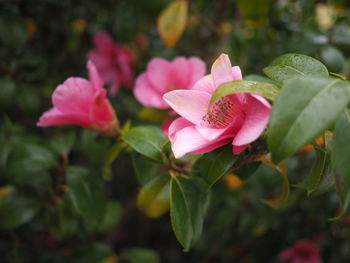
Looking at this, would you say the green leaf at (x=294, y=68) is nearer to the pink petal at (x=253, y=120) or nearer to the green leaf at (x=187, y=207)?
the pink petal at (x=253, y=120)

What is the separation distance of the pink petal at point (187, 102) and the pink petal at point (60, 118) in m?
0.27

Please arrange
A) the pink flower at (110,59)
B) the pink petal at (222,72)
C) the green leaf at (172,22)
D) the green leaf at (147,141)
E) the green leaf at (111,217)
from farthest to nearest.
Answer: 1. the pink flower at (110,59)
2. the green leaf at (111,217)
3. the green leaf at (172,22)
4. the green leaf at (147,141)
5. the pink petal at (222,72)

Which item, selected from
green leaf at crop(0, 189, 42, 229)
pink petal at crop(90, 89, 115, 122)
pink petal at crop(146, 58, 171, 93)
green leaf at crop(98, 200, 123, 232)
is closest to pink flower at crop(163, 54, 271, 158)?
pink petal at crop(90, 89, 115, 122)

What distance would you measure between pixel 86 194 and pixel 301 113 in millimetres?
626

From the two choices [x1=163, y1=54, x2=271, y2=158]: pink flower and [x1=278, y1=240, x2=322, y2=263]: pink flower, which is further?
[x1=278, y1=240, x2=322, y2=263]: pink flower

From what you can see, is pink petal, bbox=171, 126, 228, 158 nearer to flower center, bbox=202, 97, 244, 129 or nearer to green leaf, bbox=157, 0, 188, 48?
flower center, bbox=202, 97, 244, 129

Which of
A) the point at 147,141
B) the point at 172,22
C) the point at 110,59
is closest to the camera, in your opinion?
the point at 147,141

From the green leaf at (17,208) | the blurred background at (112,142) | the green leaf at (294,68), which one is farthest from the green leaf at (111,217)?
the green leaf at (294,68)

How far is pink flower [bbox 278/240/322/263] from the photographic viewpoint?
1.33 metres

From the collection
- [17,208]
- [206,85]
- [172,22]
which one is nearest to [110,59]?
[172,22]

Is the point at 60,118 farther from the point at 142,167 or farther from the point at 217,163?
the point at 217,163

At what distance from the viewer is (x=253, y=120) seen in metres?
0.52

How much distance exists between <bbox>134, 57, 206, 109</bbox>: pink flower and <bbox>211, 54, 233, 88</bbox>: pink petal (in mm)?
360

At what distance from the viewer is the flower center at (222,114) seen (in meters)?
0.60
